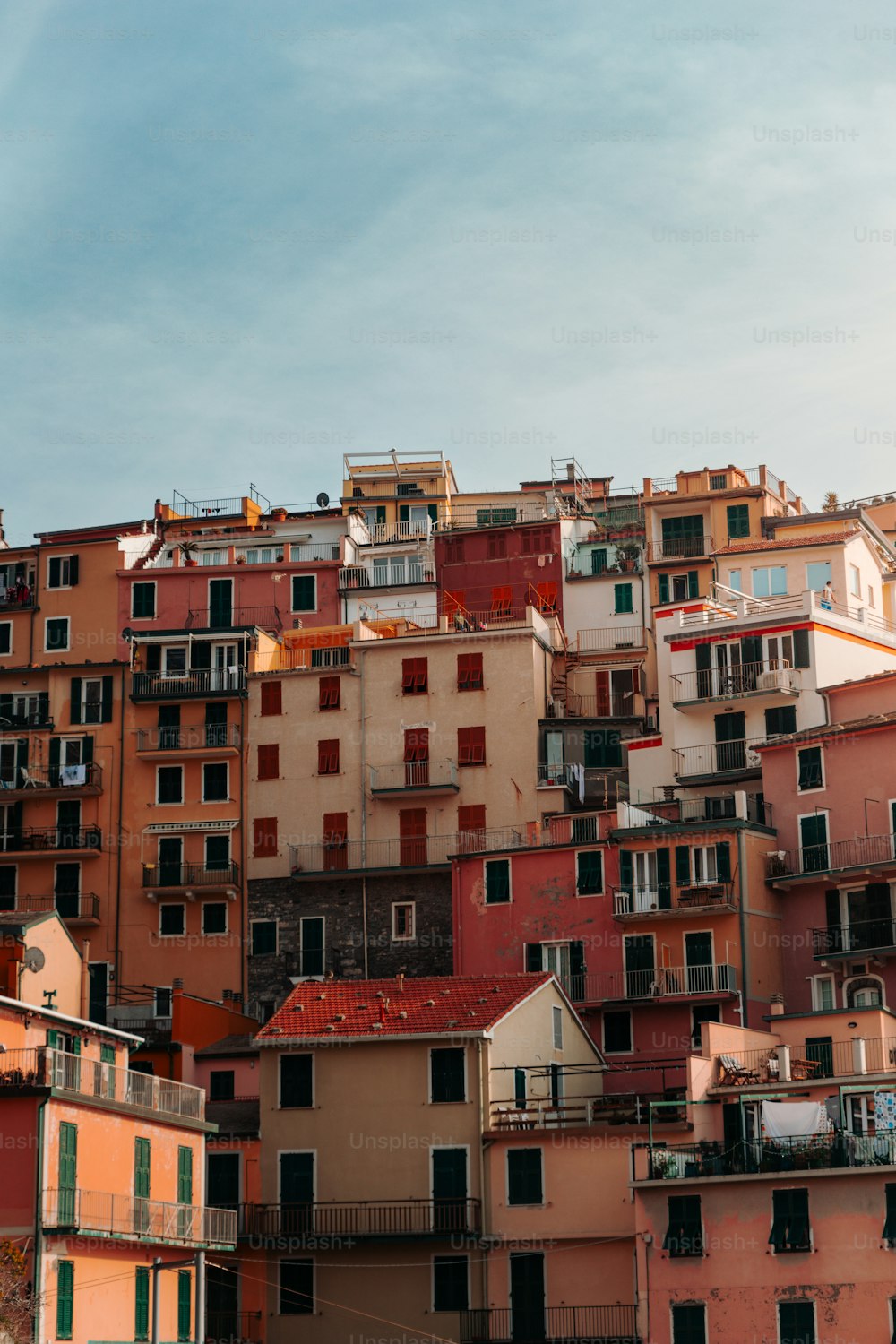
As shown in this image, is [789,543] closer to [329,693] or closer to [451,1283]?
[329,693]

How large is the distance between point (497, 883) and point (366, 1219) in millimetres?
15555

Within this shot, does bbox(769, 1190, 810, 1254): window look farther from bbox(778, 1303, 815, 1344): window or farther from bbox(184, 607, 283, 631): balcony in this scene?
bbox(184, 607, 283, 631): balcony

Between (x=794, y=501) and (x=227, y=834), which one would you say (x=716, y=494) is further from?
(x=227, y=834)

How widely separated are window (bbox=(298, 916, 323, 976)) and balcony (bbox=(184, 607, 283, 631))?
1496 centimetres

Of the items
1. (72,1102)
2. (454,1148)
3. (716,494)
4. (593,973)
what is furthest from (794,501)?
(72,1102)

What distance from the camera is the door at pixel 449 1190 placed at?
53.8 m

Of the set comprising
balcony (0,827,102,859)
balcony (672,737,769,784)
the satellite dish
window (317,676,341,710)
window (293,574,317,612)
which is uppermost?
window (293,574,317,612)

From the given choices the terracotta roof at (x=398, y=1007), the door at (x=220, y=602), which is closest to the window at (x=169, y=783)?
the door at (x=220, y=602)

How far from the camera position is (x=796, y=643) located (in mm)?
72562

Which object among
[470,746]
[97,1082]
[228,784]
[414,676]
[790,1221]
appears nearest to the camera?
[97,1082]

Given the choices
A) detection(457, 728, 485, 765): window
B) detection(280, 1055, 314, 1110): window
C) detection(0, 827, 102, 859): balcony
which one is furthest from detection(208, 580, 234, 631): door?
detection(280, 1055, 314, 1110): window

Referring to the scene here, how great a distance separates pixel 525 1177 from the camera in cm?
5384

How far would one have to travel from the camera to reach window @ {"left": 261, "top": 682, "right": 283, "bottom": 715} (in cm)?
7917

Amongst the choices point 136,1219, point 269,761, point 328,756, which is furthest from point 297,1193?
point 269,761
